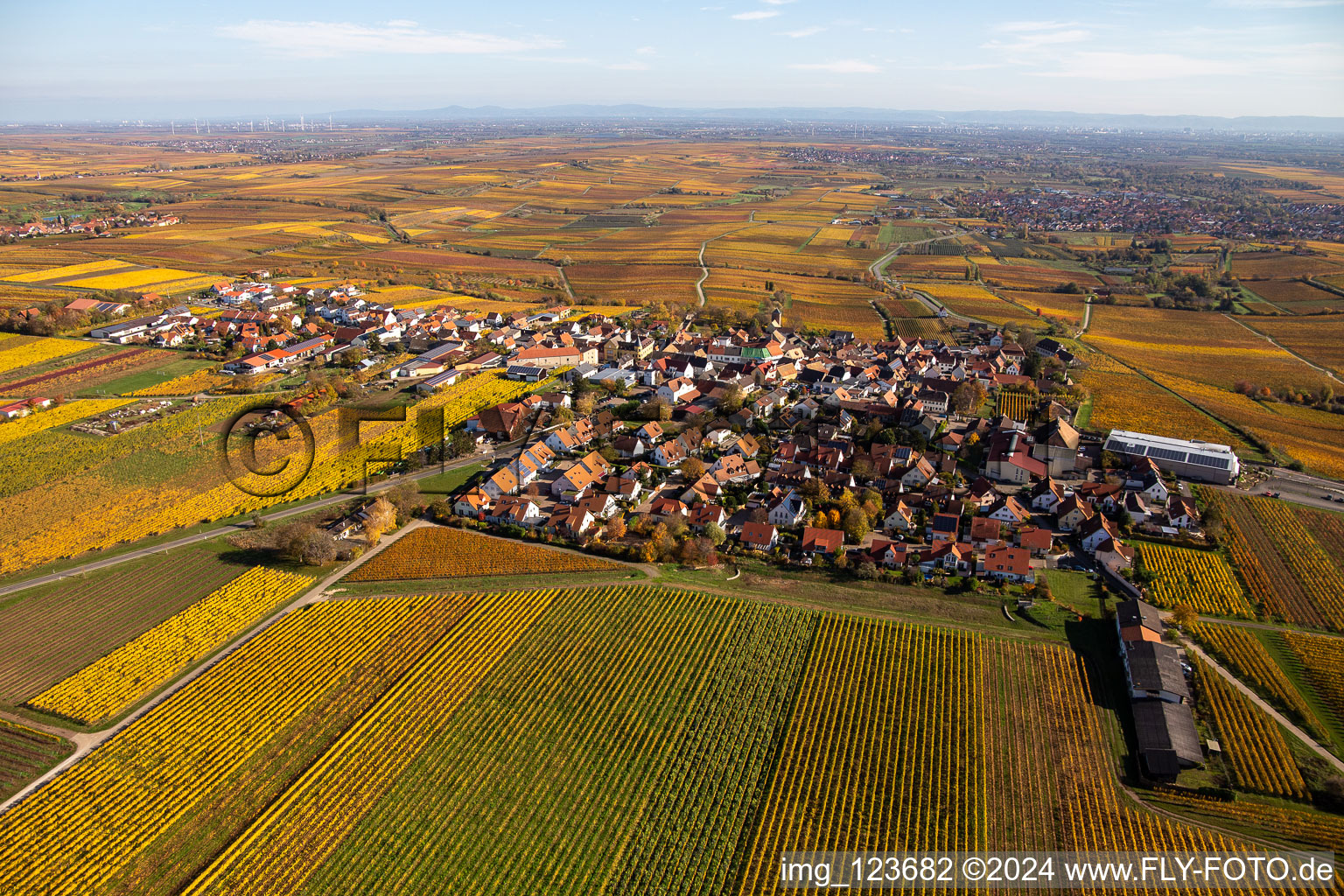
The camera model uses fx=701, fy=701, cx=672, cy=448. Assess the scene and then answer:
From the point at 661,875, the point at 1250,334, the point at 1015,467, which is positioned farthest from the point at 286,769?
the point at 1250,334

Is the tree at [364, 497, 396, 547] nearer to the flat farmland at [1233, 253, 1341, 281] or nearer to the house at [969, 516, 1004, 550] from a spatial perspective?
the house at [969, 516, 1004, 550]

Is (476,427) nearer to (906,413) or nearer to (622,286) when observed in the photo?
(906,413)

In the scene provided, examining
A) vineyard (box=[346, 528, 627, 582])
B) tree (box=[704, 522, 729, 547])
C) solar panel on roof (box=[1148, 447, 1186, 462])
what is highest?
solar panel on roof (box=[1148, 447, 1186, 462])

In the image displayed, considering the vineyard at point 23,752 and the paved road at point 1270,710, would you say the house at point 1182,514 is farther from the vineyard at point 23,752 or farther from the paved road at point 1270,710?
the vineyard at point 23,752

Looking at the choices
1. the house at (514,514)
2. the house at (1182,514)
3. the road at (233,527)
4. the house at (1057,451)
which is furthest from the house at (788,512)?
the house at (1182,514)

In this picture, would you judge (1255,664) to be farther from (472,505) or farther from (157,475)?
(157,475)

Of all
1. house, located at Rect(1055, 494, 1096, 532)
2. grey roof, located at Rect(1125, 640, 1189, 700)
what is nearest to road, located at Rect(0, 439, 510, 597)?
house, located at Rect(1055, 494, 1096, 532)

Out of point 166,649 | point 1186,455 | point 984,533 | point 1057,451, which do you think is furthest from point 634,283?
point 166,649
